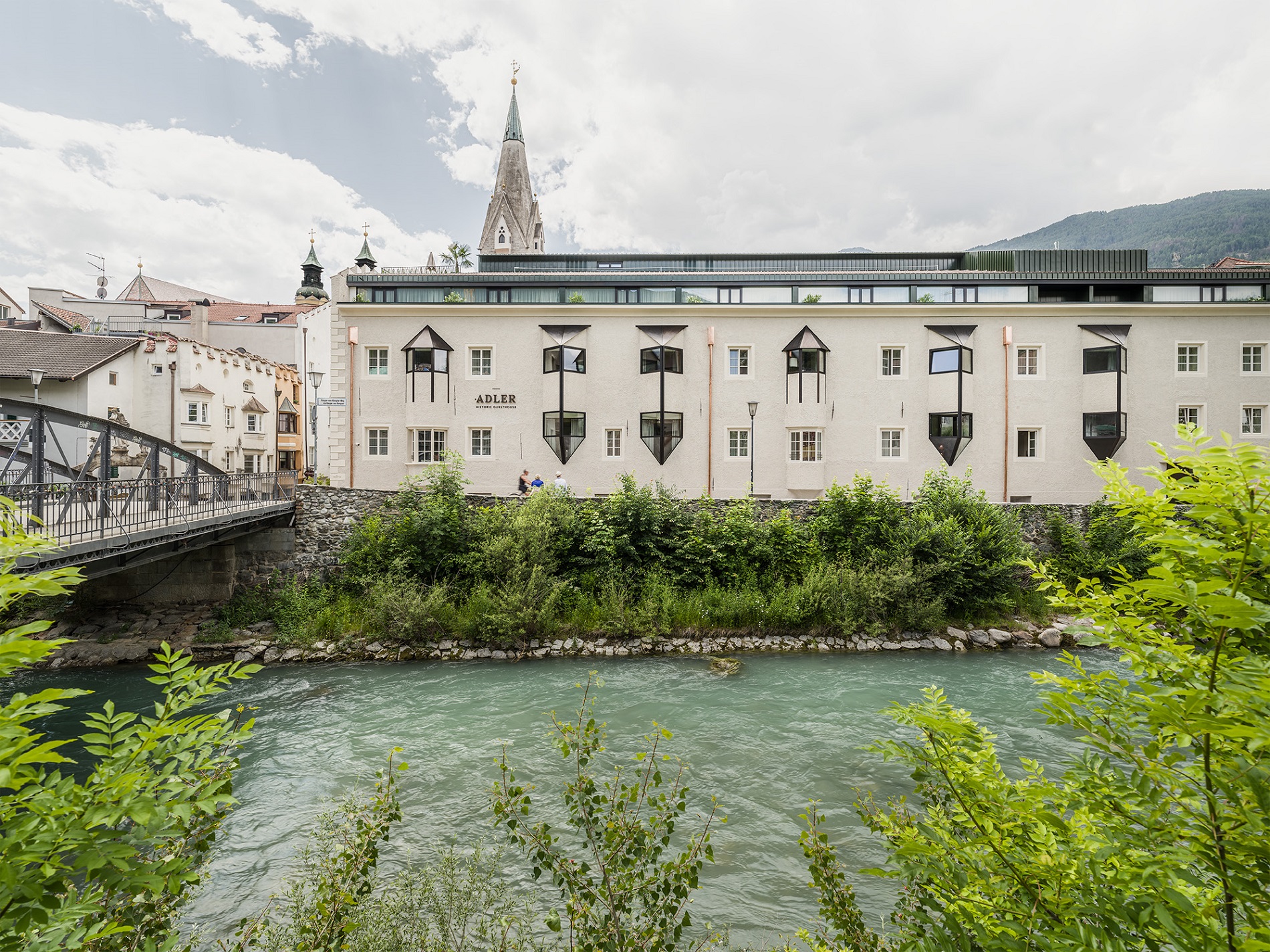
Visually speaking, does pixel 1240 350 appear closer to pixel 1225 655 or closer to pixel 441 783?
pixel 1225 655

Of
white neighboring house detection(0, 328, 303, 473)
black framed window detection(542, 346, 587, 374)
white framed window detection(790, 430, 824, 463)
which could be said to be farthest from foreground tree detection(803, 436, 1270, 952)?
white neighboring house detection(0, 328, 303, 473)

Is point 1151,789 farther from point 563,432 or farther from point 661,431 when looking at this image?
point 563,432

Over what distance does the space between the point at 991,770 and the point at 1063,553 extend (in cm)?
2021

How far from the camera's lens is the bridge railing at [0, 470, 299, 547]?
31.1 feet

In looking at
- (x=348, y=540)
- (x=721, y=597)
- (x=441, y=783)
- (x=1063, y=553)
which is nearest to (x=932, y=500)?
(x=1063, y=553)

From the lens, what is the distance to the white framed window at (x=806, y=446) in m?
23.6

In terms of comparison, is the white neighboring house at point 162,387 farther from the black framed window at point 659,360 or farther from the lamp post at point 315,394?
the black framed window at point 659,360

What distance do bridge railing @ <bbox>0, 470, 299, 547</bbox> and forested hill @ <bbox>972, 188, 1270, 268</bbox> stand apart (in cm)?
8505

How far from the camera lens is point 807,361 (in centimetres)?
2364

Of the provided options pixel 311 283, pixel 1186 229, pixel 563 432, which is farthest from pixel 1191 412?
pixel 1186 229

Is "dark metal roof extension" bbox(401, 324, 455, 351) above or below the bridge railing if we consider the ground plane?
above

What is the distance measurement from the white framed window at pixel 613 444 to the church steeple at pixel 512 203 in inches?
Result: 1510

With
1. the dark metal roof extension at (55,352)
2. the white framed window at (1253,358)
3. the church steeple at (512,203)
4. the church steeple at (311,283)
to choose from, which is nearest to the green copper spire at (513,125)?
the church steeple at (512,203)

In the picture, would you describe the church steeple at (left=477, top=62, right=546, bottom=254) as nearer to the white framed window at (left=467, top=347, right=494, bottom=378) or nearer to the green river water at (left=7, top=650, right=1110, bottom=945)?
the white framed window at (left=467, top=347, right=494, bottom=378)
